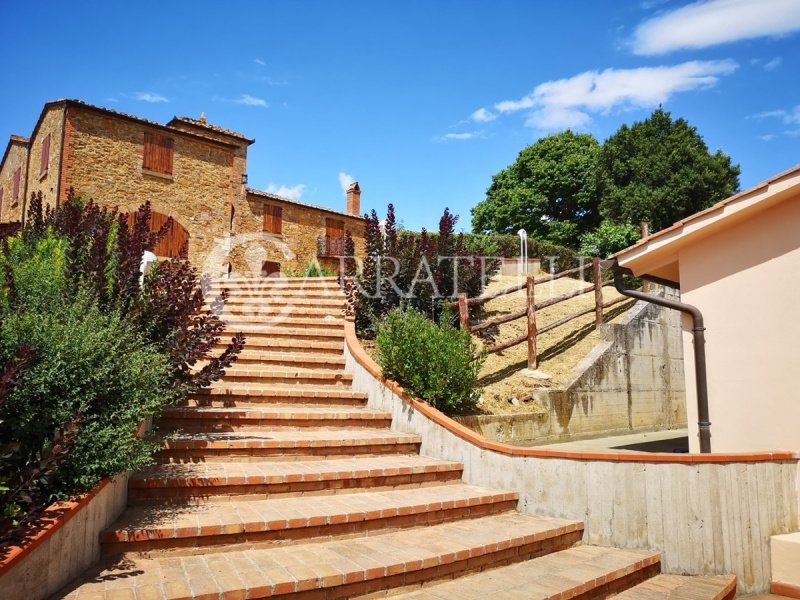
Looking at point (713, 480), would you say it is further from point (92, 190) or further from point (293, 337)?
point (92, 190)

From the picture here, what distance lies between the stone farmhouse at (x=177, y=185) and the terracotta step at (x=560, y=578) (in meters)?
12.8

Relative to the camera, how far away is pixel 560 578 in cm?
375

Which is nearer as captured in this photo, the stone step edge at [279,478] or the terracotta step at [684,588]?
the terracotta step at [684,588]

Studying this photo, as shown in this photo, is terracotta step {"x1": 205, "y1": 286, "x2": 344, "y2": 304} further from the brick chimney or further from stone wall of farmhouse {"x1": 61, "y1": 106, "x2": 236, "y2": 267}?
the brick chimney

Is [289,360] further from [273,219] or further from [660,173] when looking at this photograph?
[660,173]

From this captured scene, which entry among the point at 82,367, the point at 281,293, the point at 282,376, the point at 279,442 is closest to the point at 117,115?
the point at 281,293

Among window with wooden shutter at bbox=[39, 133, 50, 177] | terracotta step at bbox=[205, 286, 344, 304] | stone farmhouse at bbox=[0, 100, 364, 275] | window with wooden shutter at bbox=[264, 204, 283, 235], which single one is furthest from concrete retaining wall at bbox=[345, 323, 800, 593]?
window with wooden shutter at bbox=[264, 204, 283, 235]

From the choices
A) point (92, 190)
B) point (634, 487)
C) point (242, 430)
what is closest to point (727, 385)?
point (634, 487)

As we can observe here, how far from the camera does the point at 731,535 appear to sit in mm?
4270

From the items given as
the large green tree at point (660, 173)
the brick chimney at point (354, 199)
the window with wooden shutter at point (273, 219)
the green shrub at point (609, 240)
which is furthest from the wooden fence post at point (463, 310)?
the large green tree at point (660, 173)

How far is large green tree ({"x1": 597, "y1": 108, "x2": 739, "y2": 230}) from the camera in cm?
2870

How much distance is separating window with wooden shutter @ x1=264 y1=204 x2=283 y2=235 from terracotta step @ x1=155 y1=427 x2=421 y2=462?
17.9 m

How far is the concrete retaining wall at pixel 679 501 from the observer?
4270 millimetres

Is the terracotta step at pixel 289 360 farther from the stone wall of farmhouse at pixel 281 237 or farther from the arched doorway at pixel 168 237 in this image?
the stone wall of farmhouse at pixel 281 237
